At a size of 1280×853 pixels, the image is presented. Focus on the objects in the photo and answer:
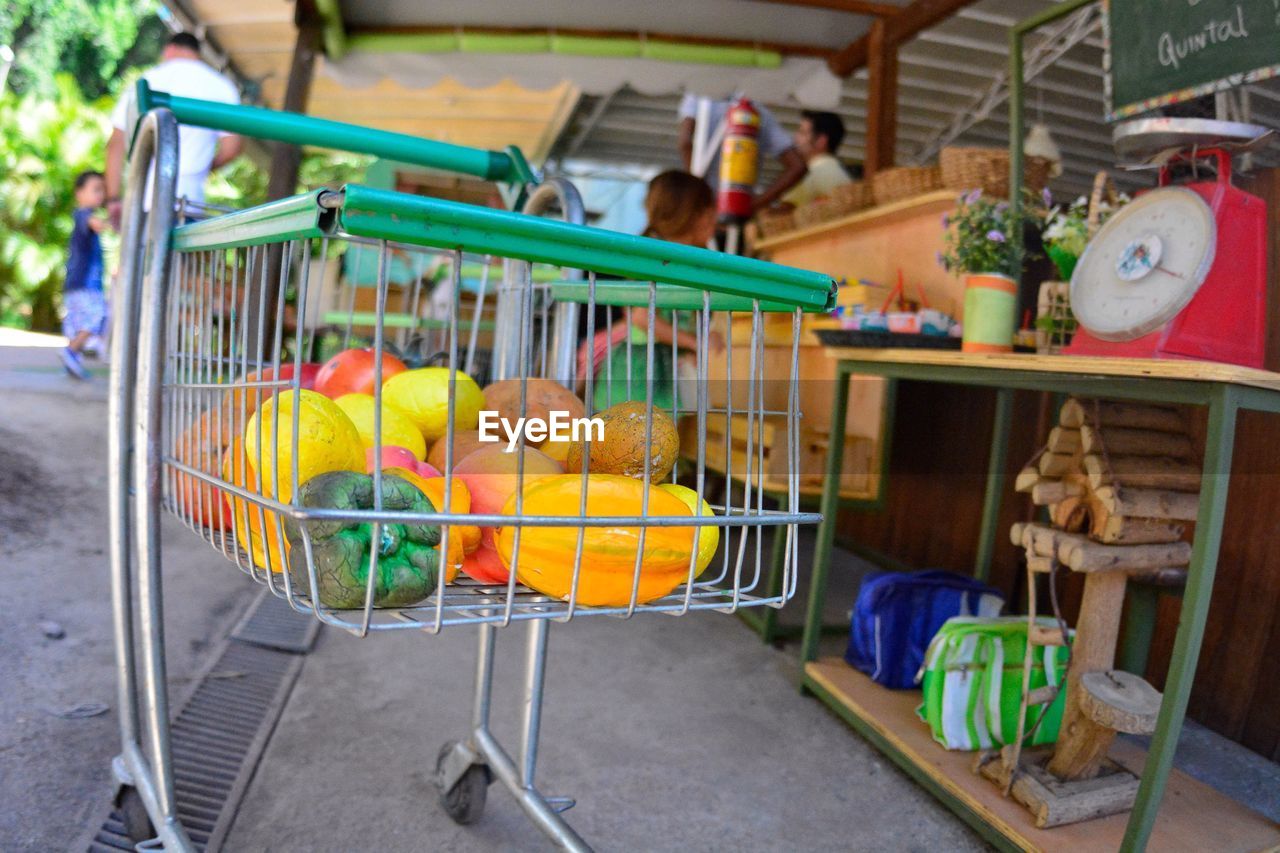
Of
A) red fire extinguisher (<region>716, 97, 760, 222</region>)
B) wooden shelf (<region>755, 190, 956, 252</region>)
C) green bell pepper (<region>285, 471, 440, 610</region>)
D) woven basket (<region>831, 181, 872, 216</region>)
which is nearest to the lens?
green bell pepper (<region>285, 471, 440, 610</region>)

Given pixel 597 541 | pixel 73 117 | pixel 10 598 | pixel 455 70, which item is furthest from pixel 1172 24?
pixel 73 117

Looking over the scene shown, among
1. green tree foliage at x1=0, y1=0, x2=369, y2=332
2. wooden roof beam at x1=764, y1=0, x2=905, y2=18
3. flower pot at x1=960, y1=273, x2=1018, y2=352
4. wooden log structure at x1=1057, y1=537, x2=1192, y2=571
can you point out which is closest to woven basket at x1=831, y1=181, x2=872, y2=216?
wooden roof beam at x1=764, y1=0, x2=905, y2=18

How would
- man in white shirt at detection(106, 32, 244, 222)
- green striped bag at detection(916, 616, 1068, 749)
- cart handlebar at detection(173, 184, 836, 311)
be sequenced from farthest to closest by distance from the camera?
man in white shirt at detection(106, 32, 244, 222) → green striped bag at detection(916, 616, 1068, 749) → cart handlebar at detection(173, 184, 836, 311)

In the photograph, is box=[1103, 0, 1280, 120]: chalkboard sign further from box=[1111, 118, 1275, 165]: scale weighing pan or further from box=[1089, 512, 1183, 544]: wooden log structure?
box=[1089, 512, 1183, 544]: wooden log structure

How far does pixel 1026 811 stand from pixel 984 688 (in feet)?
0.94

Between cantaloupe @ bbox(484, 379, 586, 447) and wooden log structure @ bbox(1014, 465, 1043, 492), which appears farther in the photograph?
wooden log structure @ bbox(1014, 465, 1043, 492)

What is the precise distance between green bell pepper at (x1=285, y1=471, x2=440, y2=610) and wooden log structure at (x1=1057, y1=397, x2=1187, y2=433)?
1.43 meters

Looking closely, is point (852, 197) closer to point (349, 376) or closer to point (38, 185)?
point (349, 376)

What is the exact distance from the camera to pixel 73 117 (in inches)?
468

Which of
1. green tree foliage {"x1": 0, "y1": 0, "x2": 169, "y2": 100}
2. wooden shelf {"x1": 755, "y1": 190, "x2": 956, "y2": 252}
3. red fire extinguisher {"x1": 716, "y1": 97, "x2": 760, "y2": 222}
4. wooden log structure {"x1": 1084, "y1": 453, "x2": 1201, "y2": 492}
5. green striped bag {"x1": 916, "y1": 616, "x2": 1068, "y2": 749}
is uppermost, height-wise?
green tree foliage {"x1": 0, "y1": 0, "x2": 169, "y2": 100}

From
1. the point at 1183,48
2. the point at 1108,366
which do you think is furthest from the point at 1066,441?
the point at 1183,48

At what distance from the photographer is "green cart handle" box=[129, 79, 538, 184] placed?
1403 millimetres

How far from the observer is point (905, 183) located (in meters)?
3.21

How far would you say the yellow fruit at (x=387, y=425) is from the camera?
112 centimetres
